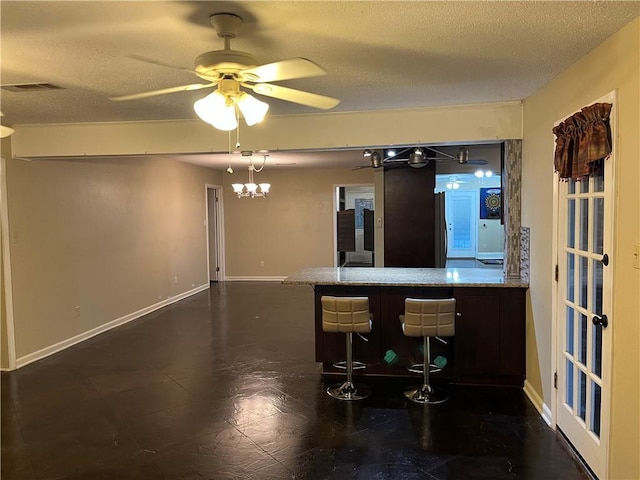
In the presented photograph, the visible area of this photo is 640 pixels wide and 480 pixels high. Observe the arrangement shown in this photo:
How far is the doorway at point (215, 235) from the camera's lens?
31.7ft

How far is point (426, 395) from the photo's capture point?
146 inches

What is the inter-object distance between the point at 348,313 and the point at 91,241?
3.68 meters

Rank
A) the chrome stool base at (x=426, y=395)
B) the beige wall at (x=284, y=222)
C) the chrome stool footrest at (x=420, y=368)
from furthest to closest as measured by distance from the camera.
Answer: the beige wall at (x=284, y=222), the chrome stool footrest at (x=420, y=368), the chrome stool base at (x=426, y=395)

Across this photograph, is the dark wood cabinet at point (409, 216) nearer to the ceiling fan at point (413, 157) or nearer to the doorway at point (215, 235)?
the ceiling fan at point (413, 157)

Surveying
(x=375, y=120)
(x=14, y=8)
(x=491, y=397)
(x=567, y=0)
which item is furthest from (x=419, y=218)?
(x=14, y=8)

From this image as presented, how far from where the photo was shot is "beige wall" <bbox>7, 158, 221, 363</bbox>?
4.72m

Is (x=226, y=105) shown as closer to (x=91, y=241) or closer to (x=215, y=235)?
(x=91, y=241)

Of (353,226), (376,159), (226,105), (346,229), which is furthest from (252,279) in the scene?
(226,105)

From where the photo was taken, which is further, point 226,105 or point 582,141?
point 582,141

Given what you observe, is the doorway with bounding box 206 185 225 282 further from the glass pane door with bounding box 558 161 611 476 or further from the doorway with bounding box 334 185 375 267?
the glass pane door with bounding box 558 161 611 476

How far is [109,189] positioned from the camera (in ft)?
19.7

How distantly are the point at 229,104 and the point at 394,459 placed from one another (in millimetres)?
2259

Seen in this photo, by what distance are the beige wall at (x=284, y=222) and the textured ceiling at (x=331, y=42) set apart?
19.5 ft

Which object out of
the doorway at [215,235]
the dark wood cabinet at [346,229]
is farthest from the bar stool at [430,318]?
the doorway at [215,235]
